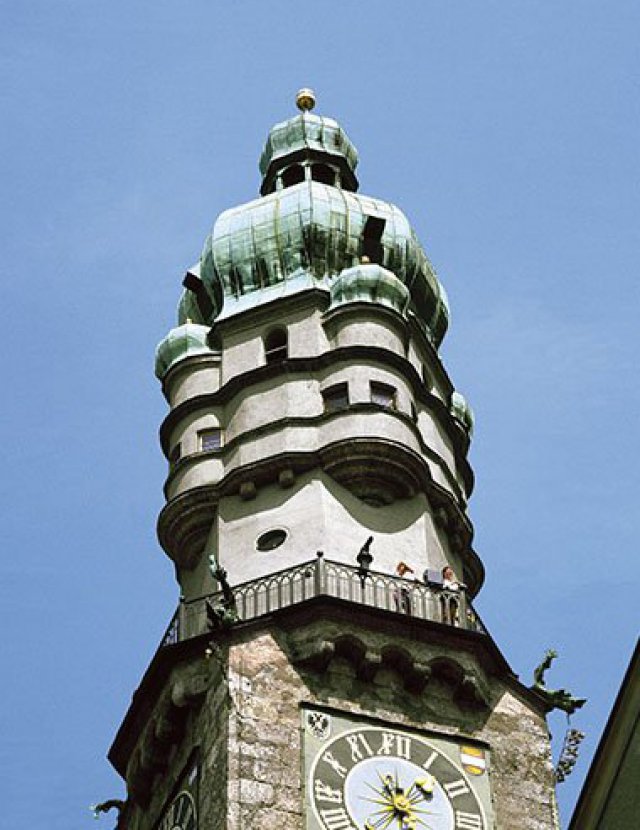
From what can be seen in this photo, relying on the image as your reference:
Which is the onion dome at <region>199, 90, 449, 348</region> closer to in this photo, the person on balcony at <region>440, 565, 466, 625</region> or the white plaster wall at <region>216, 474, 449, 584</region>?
the white plaster wall at <region>216, 474, 449, 584</region>

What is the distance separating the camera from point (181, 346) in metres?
36.6

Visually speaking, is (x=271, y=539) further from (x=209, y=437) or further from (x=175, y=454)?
(x=175, y=454)

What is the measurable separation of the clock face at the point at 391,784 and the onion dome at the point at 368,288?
8.73 metres

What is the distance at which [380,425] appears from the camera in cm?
3356

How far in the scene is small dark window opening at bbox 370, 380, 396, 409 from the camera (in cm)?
3428

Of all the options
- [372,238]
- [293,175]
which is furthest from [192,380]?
[293,175]

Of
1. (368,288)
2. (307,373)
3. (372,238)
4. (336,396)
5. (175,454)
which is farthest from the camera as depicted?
(372,238)

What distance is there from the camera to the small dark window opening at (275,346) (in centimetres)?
3562

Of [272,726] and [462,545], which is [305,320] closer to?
[462,545]

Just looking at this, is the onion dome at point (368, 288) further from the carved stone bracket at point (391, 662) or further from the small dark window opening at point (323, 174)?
the carved stone bracket at point (391, 662)

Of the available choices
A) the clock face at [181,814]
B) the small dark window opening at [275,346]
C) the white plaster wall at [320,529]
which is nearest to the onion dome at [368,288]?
the small dark window opening at [275,346]

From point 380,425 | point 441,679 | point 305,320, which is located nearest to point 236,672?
point 441,679

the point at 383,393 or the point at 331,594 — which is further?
the point at 383,393

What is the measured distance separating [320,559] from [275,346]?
19.5 feet
